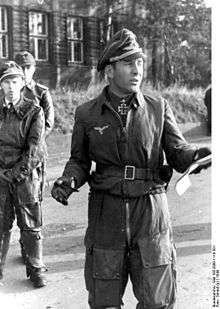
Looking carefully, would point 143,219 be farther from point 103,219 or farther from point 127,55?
point 127,55

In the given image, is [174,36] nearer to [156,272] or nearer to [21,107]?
[21,107]

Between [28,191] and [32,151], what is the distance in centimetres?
31

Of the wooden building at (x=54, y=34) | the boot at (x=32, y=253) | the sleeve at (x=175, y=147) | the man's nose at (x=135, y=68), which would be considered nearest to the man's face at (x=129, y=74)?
the man's nose at (x=135, y=68)

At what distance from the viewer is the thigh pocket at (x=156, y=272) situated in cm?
285

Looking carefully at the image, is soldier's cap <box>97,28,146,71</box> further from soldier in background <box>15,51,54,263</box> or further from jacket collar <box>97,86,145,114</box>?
soldier in background <box>15,51,54,263</box>

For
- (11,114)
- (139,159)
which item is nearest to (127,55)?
(139,159)

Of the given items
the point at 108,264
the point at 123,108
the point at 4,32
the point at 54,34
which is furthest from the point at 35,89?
the point at 54,34

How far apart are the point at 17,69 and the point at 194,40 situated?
258 inches

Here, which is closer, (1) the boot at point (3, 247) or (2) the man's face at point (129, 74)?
(2) the man's face at point (129, 74)

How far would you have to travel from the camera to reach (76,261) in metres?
4.83

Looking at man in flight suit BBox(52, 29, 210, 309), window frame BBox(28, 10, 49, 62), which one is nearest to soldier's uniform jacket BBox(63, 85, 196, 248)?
man in flight suit BBox(52, 29, 210, 309)

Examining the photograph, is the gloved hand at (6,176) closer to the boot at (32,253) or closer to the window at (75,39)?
the boot at (32,253)

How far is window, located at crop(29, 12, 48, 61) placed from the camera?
46.0 feet

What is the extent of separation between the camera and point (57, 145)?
10.6 meters
